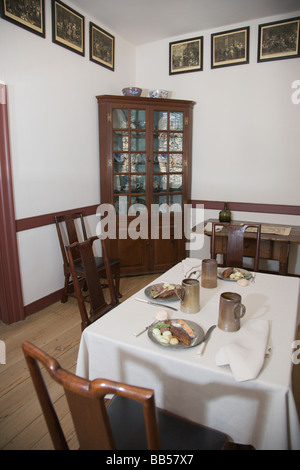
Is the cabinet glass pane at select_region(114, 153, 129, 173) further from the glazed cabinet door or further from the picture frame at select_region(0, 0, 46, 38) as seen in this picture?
the picture frame at select_region(0, 0, 46, 38)

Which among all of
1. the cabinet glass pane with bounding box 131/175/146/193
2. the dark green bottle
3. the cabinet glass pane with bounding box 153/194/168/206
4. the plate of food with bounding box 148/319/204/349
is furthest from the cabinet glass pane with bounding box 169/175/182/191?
the plate of food with bounding box 148/319/204/349

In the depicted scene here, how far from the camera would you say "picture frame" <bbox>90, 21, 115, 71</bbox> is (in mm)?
3238

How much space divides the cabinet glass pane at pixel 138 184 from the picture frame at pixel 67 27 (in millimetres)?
1357

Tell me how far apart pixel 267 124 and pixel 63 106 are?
213 cm

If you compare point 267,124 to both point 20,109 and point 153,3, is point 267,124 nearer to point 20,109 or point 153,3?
point 153,3

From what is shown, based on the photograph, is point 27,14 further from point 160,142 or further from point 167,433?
point 167,433

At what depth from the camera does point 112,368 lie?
3.86ft

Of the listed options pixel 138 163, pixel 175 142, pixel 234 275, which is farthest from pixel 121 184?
pixel 234 275

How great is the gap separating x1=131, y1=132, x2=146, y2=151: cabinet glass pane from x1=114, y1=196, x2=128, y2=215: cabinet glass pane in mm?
579

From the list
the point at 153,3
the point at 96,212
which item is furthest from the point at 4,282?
the point at 153,3

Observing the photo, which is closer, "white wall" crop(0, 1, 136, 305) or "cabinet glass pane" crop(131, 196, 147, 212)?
"white wall" crop(0, 1, 136, 305)

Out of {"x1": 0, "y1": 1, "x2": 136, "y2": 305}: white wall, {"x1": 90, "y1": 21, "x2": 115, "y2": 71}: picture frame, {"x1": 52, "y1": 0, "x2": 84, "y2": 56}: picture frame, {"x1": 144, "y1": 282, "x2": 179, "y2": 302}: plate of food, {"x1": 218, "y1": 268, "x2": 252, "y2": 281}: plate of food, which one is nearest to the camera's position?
{"x1": 144, "y1": 282, "x2": 179, "y2": 302}: plate of food

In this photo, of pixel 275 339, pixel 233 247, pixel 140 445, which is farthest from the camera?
pixel 233 247

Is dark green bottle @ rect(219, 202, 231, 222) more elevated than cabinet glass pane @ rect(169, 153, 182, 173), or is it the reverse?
cabinet glass pane @ rect(169, 153, 182, 173)
